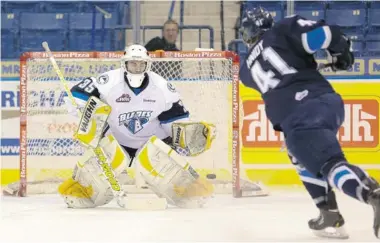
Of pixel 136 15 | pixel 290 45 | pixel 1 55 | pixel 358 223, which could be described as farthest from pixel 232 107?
pixel 1 55

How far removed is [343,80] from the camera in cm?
641

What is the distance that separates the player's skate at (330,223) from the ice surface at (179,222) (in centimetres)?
4

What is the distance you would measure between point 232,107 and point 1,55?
2.62m

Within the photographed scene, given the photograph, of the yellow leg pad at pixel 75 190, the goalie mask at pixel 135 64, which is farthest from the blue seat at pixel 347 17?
the yellow leg pad at pixel 75 190

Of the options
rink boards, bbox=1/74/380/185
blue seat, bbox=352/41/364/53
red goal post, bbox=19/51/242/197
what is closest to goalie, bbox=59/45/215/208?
red goal post, bbox=19/51/242/197

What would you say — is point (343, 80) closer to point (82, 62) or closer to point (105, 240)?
point (82, 62)

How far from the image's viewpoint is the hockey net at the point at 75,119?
19.1ft

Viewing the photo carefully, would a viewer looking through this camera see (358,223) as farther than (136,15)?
No

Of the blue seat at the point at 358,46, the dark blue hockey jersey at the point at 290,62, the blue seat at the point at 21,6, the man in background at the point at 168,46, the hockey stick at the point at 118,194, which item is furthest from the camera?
the blue seat at the point at 21,6

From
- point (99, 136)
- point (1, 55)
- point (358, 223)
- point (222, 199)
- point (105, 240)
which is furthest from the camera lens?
point (1, 55)

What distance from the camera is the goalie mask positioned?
5.01 meters

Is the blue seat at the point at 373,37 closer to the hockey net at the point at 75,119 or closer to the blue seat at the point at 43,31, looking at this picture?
the hockey net at the point at 75,119

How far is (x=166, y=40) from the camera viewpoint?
6.47 meters

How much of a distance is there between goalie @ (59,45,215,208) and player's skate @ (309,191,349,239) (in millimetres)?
1377
